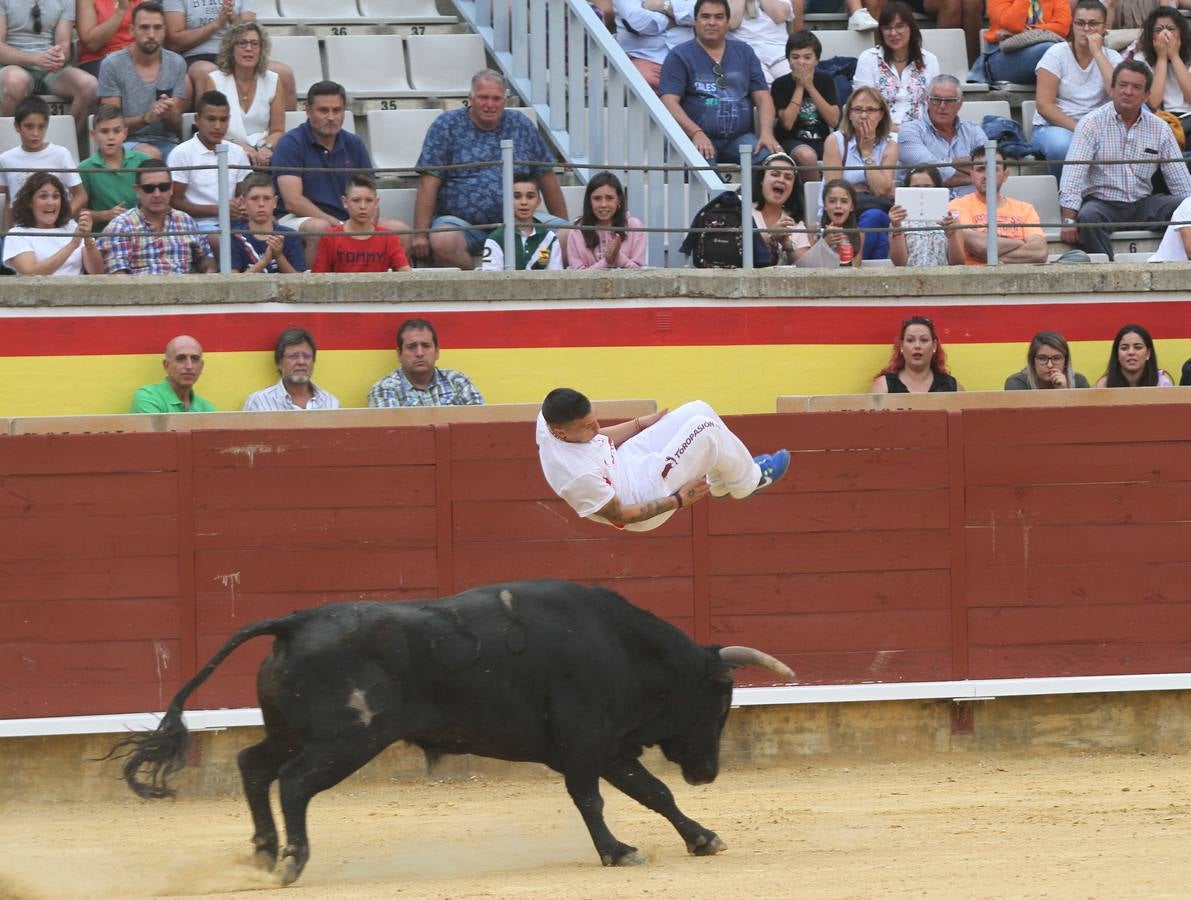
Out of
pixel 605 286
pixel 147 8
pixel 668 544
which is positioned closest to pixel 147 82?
pixel 147 8

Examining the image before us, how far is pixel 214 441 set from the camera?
8594 mm

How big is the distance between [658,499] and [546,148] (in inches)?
172

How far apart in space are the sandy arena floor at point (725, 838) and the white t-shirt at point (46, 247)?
8.43 feet

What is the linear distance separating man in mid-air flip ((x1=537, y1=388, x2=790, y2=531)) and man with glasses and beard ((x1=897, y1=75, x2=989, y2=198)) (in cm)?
436

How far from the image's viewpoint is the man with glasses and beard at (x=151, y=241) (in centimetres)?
945

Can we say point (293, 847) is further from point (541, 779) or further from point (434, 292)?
point (434, 292)

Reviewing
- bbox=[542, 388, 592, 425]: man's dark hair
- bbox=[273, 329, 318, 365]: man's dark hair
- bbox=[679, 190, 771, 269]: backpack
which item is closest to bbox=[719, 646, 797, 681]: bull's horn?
bbox=[542, 388, 592, 425]: man's dark hair

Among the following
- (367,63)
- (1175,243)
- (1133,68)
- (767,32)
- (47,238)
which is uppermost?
(767,32)

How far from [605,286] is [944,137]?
7.66 ft

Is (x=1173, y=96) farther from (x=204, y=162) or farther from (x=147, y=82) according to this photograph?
(x=147, y=82)

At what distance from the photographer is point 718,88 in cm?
1086

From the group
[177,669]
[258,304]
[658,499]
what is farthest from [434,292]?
[658,499]

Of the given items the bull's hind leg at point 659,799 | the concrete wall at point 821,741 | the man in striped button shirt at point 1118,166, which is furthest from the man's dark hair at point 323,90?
the bull's hind leg at point 659,799

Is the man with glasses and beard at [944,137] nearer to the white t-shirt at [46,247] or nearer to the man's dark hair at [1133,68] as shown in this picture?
the man's dark hair at [1133,68]
